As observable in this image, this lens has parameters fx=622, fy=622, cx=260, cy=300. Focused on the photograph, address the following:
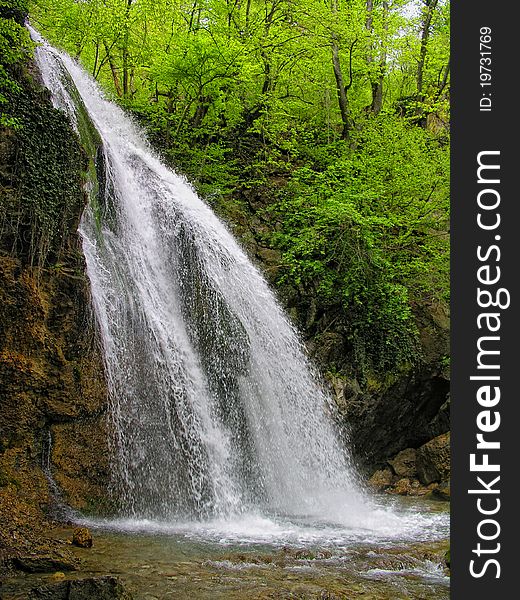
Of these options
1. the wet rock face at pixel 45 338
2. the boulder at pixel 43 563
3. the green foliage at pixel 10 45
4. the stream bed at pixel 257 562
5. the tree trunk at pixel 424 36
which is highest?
the tree trunk at pixel 424 36

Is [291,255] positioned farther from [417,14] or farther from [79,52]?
[417,14]

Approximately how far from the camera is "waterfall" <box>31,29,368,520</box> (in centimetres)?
878

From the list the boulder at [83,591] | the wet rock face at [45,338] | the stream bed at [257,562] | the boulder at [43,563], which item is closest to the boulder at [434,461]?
the stream bed at [257,562]

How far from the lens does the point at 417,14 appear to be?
1978cm

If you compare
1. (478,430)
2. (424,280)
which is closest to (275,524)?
(478,430)

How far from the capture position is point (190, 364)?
31.9 feet

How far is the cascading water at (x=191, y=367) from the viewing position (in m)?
8.77

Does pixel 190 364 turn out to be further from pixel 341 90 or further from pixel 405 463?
pixel 341 90

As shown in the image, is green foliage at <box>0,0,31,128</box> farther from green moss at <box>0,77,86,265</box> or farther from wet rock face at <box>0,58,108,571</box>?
wet rock face at <box>0,58,108,571</box>

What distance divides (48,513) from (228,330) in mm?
4037

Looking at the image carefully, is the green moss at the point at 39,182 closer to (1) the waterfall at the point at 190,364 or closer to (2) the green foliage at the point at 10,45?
(2) the green foliage at the point at 10,45

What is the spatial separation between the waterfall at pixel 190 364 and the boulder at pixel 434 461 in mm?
1733

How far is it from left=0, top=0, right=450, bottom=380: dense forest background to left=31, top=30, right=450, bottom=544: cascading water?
1.86m

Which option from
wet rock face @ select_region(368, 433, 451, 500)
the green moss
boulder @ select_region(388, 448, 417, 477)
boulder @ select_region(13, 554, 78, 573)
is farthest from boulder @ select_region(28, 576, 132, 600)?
boulder @ select_region(388, 448, 417, 477)
